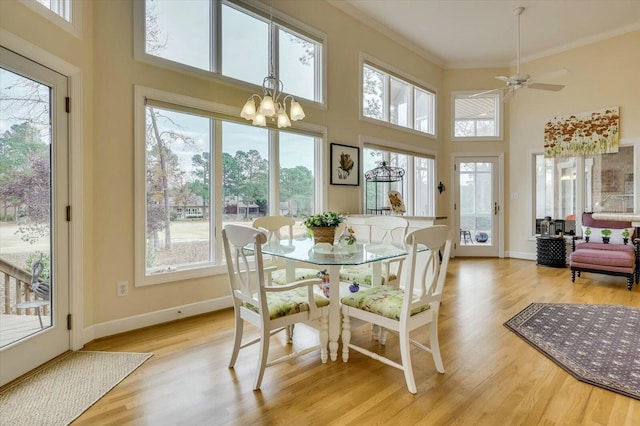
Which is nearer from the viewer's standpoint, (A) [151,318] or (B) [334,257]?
(B) [334,257]

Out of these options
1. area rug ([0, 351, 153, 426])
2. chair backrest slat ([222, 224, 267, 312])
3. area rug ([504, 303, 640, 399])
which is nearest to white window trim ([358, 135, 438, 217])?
area rug ([504, 303, 640, 399])

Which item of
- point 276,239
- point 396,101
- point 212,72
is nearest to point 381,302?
point 276,239

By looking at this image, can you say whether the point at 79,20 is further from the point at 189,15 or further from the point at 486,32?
the point at 486,32

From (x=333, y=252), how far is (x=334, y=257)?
180 mm

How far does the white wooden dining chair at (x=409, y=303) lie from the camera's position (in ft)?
6.42

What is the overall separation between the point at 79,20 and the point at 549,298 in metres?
5.23

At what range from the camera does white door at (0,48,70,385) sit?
2.08 meters

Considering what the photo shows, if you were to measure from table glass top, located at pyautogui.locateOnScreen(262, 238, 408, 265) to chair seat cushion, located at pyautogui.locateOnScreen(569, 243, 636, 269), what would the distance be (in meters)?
3.58

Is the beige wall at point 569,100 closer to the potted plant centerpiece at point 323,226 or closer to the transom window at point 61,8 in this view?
the potted plant centerpiece at point 323,226

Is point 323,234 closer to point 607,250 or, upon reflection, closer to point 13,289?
point 13,289

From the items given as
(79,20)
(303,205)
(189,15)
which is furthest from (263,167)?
(79,20)

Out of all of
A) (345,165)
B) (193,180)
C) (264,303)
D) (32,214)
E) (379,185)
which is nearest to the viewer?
(264,303)

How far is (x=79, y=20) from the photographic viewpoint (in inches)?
101

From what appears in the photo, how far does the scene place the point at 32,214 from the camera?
227cm
